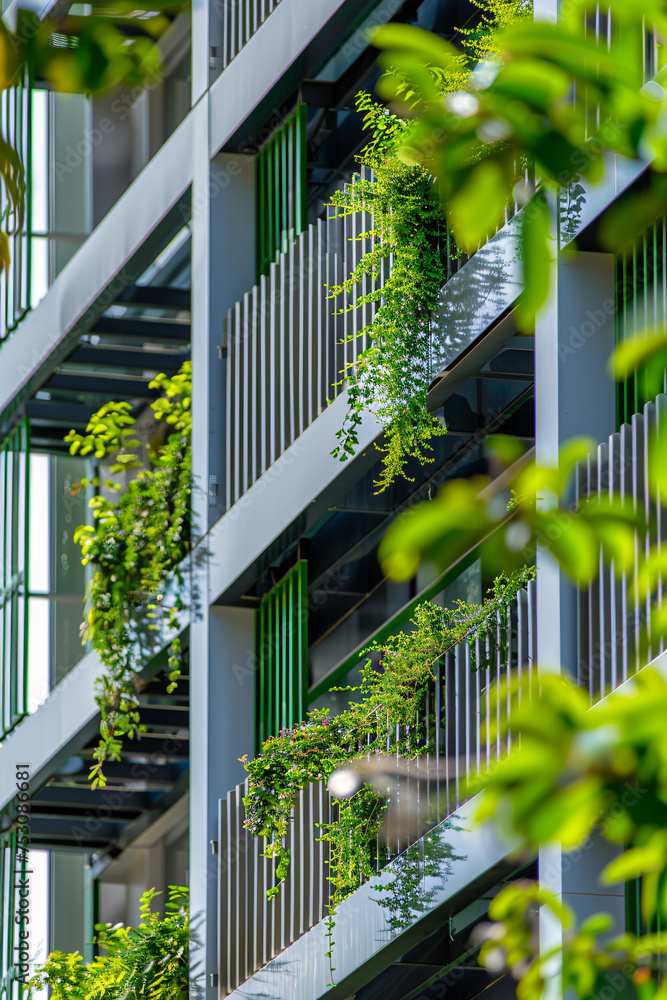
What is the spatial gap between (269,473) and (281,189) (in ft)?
6.51

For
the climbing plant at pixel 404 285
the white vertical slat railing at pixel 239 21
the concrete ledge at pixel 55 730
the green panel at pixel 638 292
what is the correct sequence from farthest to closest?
1. the concrete ledge at pixel 55 730
2. the white vertical slat railing at pixel 239 21
3. the climbing plant at pixel 404 285
4. the green panel at pixel 638 292

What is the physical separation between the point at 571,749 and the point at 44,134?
1514 centimetres

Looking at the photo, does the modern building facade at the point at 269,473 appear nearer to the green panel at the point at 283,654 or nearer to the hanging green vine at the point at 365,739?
the green panel at the point at 283,654

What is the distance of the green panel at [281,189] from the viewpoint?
33.2 ft

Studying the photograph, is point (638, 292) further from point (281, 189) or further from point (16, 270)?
point (16, 270)

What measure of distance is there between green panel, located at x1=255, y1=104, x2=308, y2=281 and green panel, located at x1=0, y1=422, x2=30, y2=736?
3.39 meters

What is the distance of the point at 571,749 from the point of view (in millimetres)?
1305

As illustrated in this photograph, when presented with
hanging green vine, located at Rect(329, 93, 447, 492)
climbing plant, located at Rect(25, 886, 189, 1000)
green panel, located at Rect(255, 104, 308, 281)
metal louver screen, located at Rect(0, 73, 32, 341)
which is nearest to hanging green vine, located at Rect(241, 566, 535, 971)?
hanging green vine, located at Rect(329, 93, 447, 492)

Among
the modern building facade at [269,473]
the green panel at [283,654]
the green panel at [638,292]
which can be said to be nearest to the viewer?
the green panel at [638,292]

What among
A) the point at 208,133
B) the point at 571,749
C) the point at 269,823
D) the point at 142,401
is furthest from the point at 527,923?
the point at 142,401

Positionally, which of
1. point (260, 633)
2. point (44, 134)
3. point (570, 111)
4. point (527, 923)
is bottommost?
point (527, 923)

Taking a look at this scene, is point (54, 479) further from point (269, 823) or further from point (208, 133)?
point (269, 823)

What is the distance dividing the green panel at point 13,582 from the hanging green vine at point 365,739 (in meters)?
4.57

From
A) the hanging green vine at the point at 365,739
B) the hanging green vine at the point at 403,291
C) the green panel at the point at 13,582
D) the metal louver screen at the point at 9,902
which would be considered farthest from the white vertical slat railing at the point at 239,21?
the metal louver screen at the point at 9,902
